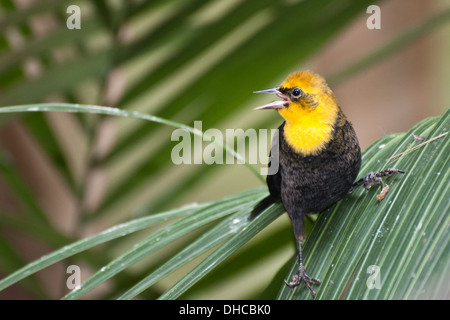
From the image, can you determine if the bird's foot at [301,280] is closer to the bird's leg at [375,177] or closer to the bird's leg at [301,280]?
the bird's leg at [301,280]

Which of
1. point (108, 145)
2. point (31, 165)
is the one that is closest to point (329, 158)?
point (108, 145)

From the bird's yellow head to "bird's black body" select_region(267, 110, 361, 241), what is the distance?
0.01 meters

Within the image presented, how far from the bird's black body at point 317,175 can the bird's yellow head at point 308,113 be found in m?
0.01

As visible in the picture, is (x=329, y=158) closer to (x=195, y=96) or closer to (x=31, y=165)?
(x=195, y=96)

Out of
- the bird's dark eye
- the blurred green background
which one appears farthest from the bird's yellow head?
the blurred green background

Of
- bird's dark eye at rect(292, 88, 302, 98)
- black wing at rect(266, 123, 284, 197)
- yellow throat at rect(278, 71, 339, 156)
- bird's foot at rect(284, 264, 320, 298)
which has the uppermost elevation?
bird's dark eye at rect(292, 88, 302, 98)

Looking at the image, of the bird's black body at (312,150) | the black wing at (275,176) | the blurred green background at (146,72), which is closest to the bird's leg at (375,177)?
the bird's black body at (312,150)

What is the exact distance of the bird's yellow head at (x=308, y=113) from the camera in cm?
80

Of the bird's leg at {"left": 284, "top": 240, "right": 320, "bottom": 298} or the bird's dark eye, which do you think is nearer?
the bird's leg at {"left": 284, "top": 240, "right": 320, "bottom": 298}

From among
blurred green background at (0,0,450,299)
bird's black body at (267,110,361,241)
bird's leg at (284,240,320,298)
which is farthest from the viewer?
blurred green background at (0,0,450,299)

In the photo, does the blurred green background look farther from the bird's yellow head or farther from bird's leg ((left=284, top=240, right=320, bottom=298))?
bird's leg ((left=284, top=240, right=320, bottom=298))

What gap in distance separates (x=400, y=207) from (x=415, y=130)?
0.46 feet

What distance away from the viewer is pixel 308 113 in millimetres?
808

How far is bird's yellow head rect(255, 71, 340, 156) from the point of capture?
80 centimetres
